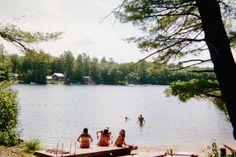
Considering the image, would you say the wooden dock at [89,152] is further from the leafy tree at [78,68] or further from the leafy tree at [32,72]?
the leafy tree at [78,68]

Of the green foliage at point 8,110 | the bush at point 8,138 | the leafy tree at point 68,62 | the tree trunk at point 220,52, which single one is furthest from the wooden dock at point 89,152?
the leafy tree at point 68,62

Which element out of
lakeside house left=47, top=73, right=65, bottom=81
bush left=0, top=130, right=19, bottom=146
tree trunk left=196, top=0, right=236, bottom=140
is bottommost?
bush left=0, top=130, right=19, bottom=146

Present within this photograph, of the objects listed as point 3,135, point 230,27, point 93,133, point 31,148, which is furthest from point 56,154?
point 93,133

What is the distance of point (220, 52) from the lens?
24.7 ft

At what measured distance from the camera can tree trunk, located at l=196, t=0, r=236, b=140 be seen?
742 centimetres

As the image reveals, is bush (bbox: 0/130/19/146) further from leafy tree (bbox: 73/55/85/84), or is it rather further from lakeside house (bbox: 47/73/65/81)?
lakeside house (bbox: 47/73/65/81)

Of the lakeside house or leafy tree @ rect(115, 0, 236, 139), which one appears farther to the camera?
the lakeside house

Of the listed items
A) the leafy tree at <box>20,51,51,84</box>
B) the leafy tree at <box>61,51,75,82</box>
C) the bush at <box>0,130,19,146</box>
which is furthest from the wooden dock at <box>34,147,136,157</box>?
the leafy tree at <box>61,51,75,82</box>

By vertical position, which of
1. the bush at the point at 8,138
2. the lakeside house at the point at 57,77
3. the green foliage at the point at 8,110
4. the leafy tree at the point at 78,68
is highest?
the leafy tree at the point at 78,68

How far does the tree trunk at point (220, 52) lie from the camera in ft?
24.3

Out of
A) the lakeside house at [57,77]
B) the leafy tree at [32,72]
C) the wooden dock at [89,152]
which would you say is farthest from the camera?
the lakeside house at [57,77]

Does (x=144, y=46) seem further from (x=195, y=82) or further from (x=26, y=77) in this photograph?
(x=26, y=77)

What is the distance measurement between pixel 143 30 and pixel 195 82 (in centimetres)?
206

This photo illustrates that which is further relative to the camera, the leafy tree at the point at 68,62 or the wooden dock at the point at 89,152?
the leafy tree at the point at 68,62
